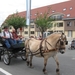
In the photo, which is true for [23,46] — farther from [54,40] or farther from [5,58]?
[54,40]

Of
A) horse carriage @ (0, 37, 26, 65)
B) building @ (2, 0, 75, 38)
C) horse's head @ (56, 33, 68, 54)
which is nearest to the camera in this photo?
horse's head @ (56, 33, 68, 54)

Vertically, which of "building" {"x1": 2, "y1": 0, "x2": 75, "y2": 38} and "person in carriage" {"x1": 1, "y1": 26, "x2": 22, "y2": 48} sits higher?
"building" {"x1": 2, "y1": 0, "x2": 75, "y2": 38}

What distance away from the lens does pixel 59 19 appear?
170ft

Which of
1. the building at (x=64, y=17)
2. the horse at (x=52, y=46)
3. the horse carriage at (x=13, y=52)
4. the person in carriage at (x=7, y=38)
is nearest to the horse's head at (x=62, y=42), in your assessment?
the horse at (x=52, y=46)

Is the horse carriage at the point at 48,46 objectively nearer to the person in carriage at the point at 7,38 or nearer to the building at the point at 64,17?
the person in carriage at the point at 7,38

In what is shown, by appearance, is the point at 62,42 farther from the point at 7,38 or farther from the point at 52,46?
the point at 7,38

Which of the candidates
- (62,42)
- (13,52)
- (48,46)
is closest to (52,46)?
(48,46)

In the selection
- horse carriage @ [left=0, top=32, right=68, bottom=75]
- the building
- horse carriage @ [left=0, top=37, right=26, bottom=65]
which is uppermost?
the building

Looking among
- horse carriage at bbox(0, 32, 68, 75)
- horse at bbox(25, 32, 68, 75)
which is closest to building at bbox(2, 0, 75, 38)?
horse carriage at bbox(0, 32, 68, 75)

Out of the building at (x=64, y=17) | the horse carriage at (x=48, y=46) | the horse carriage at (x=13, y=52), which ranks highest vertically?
the building at (x=64, y=17)

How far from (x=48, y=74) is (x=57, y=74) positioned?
0.33 meters

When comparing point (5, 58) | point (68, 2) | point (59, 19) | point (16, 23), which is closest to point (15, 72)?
point (5, 58)

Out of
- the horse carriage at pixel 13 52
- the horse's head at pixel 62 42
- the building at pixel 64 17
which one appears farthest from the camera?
the building at pixel 64 17

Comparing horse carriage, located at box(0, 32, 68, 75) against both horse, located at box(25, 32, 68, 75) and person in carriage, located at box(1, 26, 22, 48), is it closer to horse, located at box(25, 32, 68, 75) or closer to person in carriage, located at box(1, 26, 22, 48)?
horse, located at box(25, 32, 68, 75)
